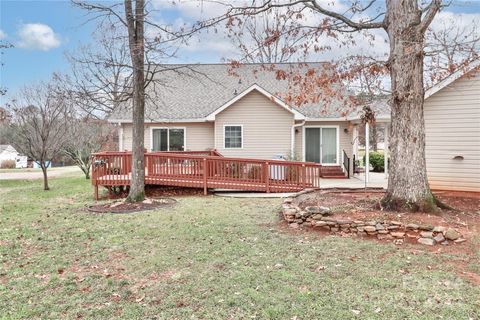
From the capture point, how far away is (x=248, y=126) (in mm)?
15469

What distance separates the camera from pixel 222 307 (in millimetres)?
3422

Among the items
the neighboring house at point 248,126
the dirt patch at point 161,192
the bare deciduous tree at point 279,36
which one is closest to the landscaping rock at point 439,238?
the bare deciduous tree at point 279,36

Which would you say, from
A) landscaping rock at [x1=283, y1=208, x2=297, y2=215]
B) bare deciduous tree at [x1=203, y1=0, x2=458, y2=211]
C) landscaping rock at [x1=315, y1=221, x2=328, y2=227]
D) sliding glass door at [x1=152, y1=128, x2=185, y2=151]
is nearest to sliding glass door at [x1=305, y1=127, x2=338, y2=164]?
sliding glass door at [x1=152, y1=128, x2=185, y2=151]

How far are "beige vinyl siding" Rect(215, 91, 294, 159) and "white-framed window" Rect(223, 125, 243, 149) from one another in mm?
142

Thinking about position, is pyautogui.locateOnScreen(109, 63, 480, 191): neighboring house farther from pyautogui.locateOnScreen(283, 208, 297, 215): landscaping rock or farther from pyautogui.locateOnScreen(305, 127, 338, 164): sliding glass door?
pyautogui.locateOnScreen(283, 208, 297, 215): landscaping rock

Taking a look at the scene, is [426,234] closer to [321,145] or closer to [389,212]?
[389,212]

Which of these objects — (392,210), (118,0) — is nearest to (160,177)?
(118,0)

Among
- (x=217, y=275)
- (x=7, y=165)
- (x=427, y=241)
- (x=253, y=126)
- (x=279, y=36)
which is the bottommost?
(x=217, y=275)

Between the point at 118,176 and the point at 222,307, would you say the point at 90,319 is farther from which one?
the point at 118,176

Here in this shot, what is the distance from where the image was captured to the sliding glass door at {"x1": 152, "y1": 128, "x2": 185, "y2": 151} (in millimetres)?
16344

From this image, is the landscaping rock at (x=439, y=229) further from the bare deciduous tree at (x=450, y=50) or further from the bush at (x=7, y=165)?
the bush at (x=7, y=165)

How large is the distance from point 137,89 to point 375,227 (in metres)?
6.92

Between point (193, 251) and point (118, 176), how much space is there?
272 inches

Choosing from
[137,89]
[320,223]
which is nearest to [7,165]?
[137,89]
